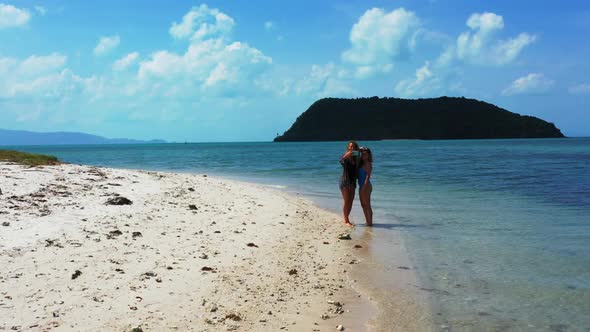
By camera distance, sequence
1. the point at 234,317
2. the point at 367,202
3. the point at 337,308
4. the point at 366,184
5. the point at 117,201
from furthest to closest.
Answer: the point at 366,184 → the point at 367,202 → the point at 117,201 → the point at 337,308 → the point at 234,317

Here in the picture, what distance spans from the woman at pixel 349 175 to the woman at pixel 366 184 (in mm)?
163

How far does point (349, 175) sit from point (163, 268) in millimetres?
7270

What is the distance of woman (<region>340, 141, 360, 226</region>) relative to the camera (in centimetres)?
1312

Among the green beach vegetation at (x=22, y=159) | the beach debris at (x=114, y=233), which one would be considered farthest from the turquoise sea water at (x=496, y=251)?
the green beach vegetation at (x=22, y=159)

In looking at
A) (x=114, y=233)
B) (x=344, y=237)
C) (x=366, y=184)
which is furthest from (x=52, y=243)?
(x=366, y=184)

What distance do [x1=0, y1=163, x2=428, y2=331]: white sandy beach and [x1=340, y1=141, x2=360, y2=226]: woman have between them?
602 millimetres

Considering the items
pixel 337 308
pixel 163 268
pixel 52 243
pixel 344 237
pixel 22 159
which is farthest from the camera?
pixel 22 159

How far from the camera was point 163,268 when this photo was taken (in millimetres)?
7379

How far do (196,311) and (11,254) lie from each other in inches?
135

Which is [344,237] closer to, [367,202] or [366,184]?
[367,202]

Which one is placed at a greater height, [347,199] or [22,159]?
[22,159]

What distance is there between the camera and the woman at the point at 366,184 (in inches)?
512

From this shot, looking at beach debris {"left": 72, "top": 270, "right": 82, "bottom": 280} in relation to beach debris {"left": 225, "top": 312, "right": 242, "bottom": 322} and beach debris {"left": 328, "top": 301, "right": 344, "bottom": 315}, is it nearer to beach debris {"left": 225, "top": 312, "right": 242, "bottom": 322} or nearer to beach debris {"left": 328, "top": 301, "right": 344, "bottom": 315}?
beach debris {"left": 225, "top": 312, "right": 242, "bottom": 322}

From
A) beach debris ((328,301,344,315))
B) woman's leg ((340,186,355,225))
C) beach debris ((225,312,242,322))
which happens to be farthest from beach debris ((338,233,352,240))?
beach debris ((225,312,242,322))
